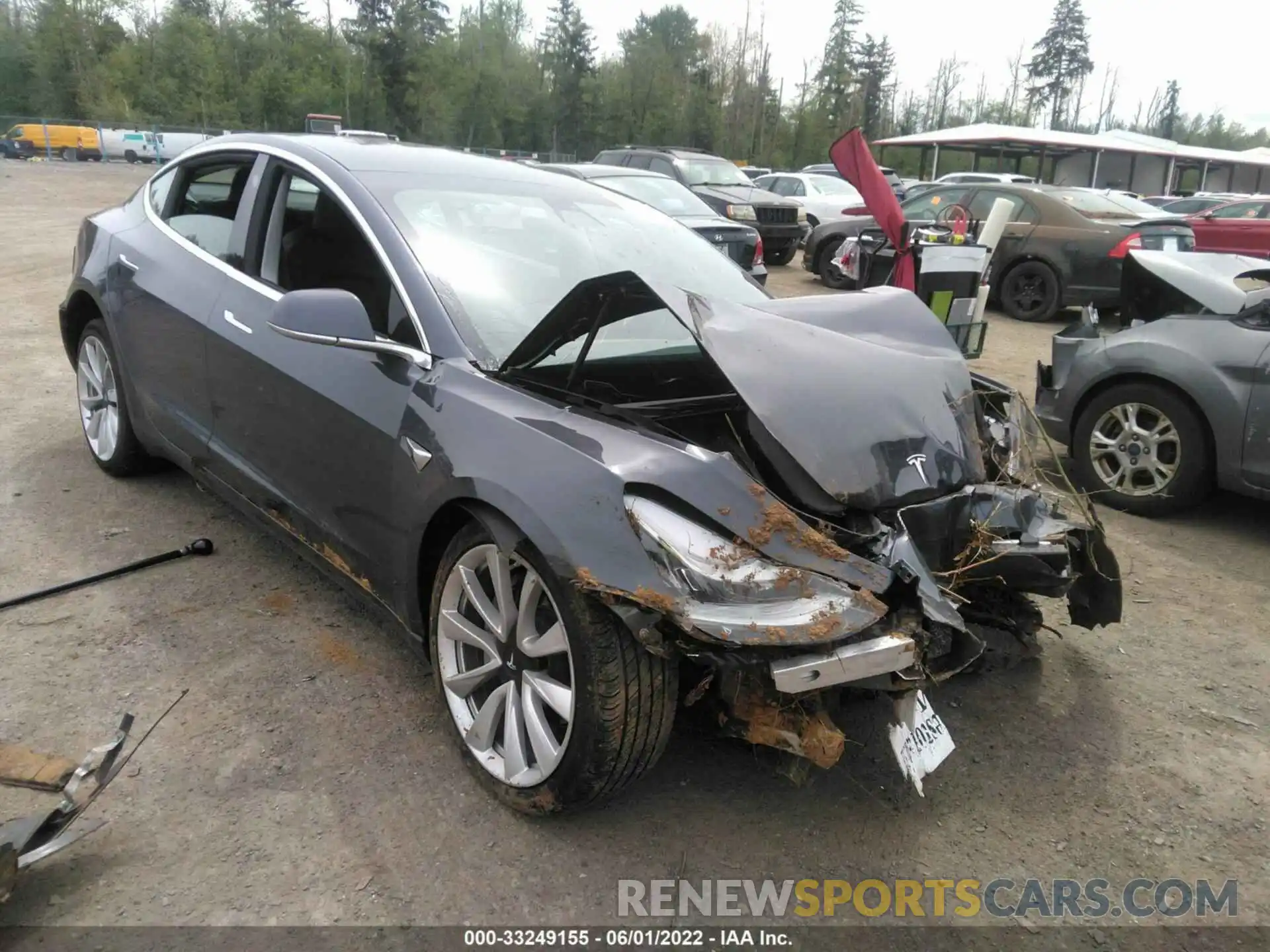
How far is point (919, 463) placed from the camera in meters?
2.53

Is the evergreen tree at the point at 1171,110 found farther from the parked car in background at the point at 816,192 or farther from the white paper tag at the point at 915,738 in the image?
the white paper tag at the point at 915,738

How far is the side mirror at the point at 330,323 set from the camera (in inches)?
104

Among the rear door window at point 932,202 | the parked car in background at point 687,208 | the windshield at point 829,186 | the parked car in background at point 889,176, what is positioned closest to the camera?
the parked car in background at point 687,208

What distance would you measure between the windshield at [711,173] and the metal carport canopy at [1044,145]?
25719mm

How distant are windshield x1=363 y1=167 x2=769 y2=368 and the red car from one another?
13.0m

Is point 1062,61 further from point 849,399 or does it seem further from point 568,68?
point 849,399

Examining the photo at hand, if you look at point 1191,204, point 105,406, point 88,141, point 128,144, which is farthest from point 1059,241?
point 88,141

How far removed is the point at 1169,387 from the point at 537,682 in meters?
3.95

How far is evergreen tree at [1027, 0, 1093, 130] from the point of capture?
82.3 metres

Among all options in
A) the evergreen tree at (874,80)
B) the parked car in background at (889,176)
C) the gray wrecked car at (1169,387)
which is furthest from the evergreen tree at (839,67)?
the gray wrecked car at (1169,387)

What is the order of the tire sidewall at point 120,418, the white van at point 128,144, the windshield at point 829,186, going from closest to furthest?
the tire sidewall at point 120,418 → the windshield at point 829,186 → the white van at point 128,144

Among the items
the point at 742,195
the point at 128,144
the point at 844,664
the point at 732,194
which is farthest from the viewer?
the point at 128,144

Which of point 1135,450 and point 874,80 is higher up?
point 874,80

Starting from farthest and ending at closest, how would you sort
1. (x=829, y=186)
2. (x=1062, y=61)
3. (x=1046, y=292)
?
1. (x=1062, y=61)
2. (x=829, y=186)
3. (x=1046, y=292)
